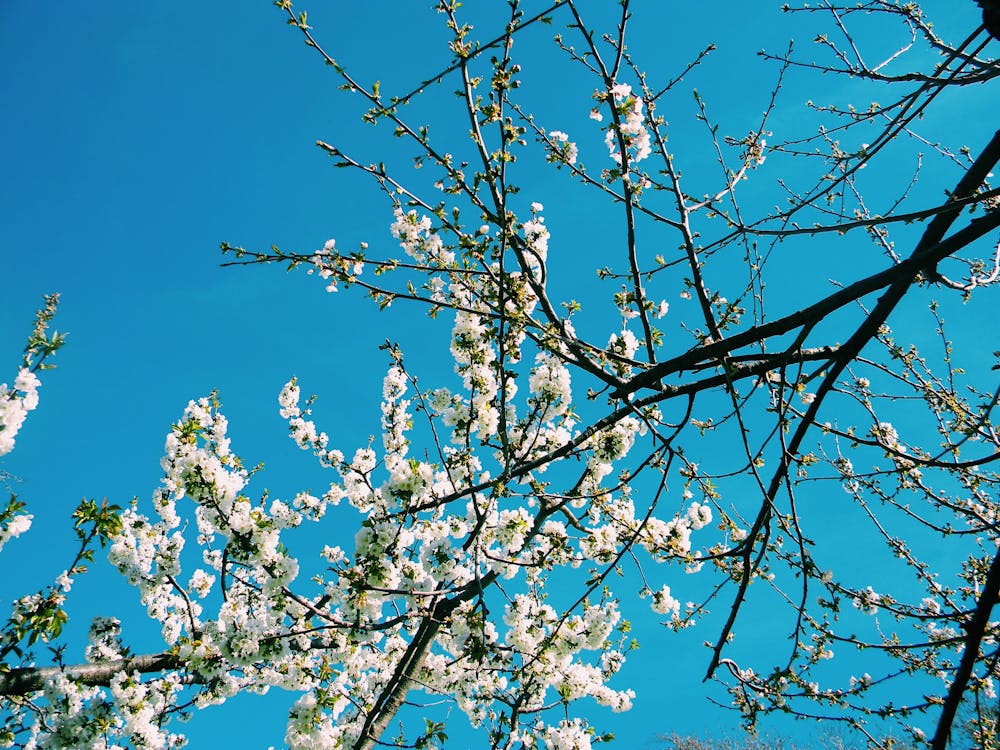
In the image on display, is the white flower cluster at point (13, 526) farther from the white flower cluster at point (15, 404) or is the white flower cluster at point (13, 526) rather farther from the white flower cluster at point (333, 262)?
the white flower cluster at point (333, 262)

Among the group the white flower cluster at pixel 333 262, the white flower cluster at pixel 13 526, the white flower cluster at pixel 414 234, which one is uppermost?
the white flower cluster at pixel 414 234

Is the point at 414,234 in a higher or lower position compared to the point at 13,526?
higher

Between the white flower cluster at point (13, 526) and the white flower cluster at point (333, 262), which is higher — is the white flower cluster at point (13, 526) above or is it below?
below

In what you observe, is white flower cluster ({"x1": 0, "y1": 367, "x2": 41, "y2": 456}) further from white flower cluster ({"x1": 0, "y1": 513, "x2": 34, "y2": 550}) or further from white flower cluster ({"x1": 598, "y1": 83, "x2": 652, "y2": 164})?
white flower cluster ({"x1": 598, "y1": 83, "x2": 652, "y2": 164})

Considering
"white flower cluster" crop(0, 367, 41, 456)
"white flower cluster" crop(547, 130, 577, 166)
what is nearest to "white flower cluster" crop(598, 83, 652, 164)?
"white flower cluster" crop(547, 130, 577, 166)

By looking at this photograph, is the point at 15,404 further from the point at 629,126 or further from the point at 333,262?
the point at 629,126

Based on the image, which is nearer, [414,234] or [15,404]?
[15,404]

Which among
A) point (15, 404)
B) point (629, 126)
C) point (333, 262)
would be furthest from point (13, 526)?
point (629, 126)

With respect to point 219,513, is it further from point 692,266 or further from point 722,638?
point 692,266

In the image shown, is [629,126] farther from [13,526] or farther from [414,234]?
[13,526]

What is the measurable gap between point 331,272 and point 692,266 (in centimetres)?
226

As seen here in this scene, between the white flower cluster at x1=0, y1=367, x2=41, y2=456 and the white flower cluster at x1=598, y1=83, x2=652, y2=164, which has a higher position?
the white flower cluster at x1=598, y1=83, x2=652, y2=164

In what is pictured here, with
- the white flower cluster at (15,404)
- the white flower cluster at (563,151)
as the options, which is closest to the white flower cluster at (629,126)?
the white flower cluster at (563,151)

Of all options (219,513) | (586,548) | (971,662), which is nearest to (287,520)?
(219,513)
